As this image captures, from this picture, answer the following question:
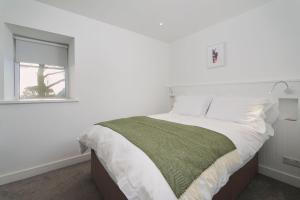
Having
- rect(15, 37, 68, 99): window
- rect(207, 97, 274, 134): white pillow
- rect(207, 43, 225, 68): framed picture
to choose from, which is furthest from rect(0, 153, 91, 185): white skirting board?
rect(207, 43, 225, 68): framed picture

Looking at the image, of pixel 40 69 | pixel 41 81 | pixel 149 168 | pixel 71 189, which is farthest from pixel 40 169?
pixel 149 168

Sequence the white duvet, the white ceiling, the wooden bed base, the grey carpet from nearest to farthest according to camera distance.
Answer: the white duvet → the wooden bed base → the grey carpet → the white ceiling

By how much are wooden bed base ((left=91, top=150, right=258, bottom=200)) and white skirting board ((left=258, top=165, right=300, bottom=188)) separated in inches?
6.5

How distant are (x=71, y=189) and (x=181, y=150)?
1465 mm

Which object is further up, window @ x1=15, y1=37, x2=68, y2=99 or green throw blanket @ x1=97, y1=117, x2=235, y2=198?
window @ x1=15, y1=37, x2=68, y2=99

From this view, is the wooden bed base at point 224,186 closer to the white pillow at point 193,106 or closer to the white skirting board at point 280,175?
the white skirting board at point 280,175

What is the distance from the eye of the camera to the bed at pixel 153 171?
2.53 ft

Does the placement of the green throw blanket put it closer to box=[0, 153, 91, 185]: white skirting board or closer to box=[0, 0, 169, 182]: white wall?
box=[0, 0, 169, 182]: white wall

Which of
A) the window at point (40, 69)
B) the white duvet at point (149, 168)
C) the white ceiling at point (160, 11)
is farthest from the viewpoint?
the window at point (40, 69)

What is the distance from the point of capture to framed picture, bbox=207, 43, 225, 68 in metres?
2.43

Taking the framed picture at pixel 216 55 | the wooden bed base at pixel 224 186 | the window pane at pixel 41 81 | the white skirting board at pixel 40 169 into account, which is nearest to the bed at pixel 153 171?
the wooden bed base at pixel 224 186

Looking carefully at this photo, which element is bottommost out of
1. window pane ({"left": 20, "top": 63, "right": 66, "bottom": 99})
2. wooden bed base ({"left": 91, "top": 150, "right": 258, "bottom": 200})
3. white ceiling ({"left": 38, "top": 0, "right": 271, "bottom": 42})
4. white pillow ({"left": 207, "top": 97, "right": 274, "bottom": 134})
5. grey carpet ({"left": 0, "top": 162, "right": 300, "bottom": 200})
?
grey carpet ({"left": 0, "top": 162, "right": 300, "bottom": 200})

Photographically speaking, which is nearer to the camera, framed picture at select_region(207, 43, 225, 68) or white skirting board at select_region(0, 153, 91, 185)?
white skirting board at select_region(0, 153, 91, 185)

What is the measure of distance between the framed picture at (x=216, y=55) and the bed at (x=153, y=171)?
1.14 m
